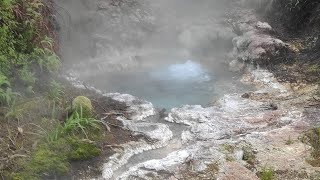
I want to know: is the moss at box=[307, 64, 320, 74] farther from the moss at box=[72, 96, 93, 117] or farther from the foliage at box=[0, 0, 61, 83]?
the foliage at box=[0, 0, 61, 83]

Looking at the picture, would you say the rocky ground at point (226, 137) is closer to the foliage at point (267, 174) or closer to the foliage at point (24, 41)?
the foliage at point (267, 174)

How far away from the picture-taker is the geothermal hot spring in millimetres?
10875

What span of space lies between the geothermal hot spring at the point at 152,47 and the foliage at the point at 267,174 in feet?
13.3

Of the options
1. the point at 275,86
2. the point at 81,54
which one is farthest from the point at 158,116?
the point at 81,54

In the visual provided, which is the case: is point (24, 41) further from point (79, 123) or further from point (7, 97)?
point (79, 123)

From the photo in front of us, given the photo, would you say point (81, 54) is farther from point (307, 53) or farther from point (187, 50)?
point (307, 53)

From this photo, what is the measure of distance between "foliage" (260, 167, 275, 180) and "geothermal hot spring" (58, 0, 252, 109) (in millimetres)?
4056

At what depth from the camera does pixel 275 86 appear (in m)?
9.84

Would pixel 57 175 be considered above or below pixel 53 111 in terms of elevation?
below

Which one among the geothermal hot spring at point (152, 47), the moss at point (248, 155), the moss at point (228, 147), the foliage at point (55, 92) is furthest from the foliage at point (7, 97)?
the moss at point (248, 155)

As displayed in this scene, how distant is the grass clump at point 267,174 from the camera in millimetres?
5732

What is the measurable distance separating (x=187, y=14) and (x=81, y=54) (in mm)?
4762

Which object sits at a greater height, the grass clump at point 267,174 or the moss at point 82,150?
the grass clump at point 267,174

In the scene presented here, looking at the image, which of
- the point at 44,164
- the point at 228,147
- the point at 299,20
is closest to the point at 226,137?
the point at 228,147
